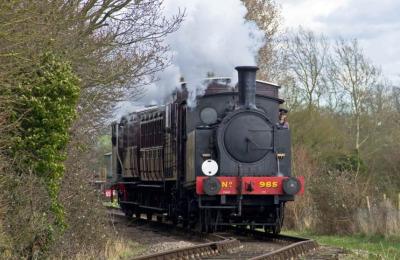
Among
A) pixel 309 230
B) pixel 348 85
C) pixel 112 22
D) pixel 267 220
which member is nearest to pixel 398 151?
pixel 348 85

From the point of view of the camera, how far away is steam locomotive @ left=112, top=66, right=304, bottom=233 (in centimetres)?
1623

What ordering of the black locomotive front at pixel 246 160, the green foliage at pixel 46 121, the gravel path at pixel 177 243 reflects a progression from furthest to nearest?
the black locomotive front at pixel 246 160, the gravel path at pixel 177 243, the green foliage at pixel 46 121

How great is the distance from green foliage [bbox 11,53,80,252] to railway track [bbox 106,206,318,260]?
1787 mm

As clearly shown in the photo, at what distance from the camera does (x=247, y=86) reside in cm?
1641

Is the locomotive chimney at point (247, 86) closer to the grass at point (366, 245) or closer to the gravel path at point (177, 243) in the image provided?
the gravel path at point (177, 243)

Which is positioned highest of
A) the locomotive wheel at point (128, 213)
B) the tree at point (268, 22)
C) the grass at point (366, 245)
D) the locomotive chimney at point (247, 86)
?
the tree at point (268, 22)

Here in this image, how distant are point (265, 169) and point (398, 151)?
18.7 meters

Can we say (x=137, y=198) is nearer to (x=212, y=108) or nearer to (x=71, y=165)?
(x=212, y=108)

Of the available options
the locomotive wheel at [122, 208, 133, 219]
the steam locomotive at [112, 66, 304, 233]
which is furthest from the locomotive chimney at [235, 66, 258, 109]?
the locomotive wheel at [122, 208, 133, 219]

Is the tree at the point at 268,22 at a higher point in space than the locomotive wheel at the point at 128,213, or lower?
higher

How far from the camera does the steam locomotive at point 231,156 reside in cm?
1623

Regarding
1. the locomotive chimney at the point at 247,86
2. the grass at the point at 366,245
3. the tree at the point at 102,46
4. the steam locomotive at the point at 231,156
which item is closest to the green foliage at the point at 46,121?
the tree at the point at 102,46

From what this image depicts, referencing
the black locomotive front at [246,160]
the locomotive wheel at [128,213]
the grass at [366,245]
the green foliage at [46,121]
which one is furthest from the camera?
the locomotive wheel at [128,213]

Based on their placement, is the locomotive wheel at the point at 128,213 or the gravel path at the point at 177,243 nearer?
the gravel path at the point at 177,243
